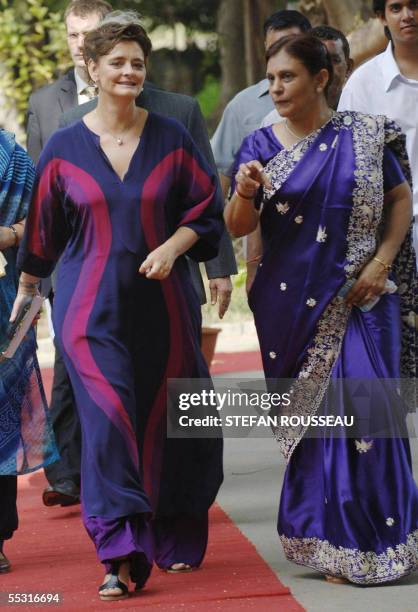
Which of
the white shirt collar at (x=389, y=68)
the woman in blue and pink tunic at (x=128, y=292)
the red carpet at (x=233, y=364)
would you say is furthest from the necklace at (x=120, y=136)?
the red carpet at (x=233, y=364)

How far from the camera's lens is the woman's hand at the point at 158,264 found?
538cm

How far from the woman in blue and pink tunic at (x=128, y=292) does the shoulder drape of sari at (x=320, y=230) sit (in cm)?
27

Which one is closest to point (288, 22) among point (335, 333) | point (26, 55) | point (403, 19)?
point (403, 19)

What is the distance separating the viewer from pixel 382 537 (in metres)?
5.53

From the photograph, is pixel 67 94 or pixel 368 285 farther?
pixel 67 94

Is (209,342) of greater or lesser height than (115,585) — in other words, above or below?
below

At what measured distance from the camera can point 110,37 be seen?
551cm

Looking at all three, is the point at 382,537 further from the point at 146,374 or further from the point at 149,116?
the point at 149,116

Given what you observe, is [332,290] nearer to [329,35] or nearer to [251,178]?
[251,178]

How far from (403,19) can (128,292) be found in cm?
181

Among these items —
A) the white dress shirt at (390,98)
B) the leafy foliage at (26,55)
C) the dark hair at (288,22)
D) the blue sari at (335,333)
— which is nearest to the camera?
the blue sari at (335,333)

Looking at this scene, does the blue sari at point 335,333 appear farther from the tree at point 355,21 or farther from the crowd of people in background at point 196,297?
the tree at point 355,21

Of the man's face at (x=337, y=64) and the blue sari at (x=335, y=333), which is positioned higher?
the man's face at (x=337, y=64)

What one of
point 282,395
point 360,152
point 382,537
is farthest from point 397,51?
point 382,537
